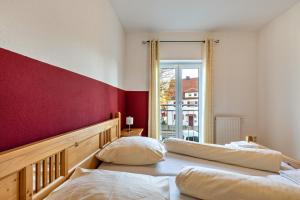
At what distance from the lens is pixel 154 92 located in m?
3.88

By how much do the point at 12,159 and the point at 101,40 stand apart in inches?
71.0

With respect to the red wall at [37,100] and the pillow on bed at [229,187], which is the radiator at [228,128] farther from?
the pillow on bed at [229,187]

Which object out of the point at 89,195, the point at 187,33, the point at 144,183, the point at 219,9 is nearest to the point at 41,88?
the point at 89,195

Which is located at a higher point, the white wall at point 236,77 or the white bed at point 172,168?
the white wall at point 236,77

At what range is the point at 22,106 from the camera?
3.22 feet

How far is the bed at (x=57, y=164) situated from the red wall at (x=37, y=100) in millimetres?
70

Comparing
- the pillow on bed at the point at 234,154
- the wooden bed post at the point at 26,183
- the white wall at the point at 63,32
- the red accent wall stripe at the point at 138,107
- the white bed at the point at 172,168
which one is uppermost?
the white wall at the point at 63,32

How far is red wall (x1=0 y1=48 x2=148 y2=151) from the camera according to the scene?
88 cm

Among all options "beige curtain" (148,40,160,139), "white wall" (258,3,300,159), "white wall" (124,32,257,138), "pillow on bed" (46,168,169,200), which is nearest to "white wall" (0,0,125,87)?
"pillow on bed" (46,168,169,200)

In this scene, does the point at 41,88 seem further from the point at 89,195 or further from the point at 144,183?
the point at 144,183

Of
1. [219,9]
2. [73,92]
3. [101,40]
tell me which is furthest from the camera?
[219,9]

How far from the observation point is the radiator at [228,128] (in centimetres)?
391

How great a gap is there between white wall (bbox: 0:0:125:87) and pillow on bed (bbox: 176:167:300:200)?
42.3 inches

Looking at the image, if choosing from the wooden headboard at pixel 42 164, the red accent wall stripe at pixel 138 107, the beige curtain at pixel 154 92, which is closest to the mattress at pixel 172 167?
the wooden headboard at pixel 42 164
